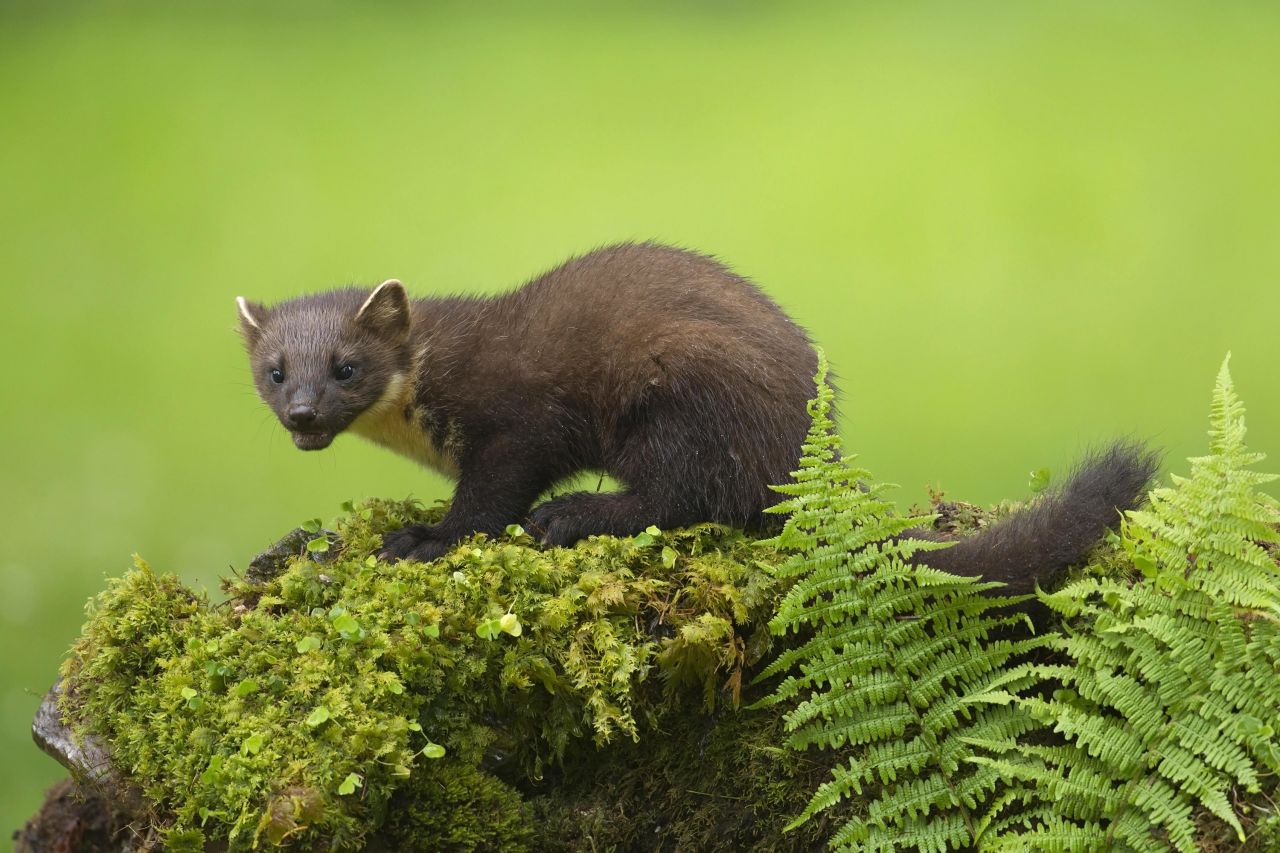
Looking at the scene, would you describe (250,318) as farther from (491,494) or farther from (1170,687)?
(1170,687)

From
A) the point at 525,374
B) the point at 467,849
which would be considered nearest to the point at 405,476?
the point at 525,374

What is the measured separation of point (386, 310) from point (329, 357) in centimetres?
33

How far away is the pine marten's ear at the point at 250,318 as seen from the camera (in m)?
5.09

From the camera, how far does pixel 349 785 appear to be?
319cm

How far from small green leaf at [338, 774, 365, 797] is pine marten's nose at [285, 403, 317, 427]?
1.79 m

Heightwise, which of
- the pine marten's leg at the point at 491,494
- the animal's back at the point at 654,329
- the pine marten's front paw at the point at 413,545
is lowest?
the pine marten's front paw at the point at 413,545

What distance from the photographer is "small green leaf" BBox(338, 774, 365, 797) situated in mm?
3184

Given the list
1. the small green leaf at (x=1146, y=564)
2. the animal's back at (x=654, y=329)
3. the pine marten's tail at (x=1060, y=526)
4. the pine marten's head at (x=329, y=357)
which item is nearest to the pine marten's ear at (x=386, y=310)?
the pine marten's head at (x=329, y=357)

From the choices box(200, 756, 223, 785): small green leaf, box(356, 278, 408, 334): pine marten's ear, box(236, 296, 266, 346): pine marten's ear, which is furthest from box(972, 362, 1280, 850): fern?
box(236, 296, 266, 346): pine marten's ear

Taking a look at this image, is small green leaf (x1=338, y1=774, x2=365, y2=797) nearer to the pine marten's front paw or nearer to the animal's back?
the pine marten's front paw

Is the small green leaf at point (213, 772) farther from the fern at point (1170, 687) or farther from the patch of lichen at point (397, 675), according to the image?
the fern at point (1170, 687)

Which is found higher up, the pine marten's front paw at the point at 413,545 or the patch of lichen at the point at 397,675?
the pine marten's front paw at the point at 413,545

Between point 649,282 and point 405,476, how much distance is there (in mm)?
3405

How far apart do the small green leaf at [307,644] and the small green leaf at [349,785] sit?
56 cm
